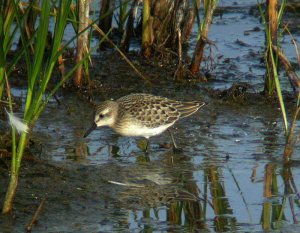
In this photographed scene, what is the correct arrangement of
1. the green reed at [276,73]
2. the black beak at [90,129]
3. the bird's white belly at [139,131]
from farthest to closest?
the bird's white belly at [139,131] < the black beak at [90,129] < the green reed at [276,73]

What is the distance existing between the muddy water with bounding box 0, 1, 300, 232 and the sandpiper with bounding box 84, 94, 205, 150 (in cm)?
21

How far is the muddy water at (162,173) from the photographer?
738 cm

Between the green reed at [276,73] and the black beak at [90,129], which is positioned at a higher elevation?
the green reed at [276,73]

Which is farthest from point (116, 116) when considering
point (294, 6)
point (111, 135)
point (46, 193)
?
point (294, 6)

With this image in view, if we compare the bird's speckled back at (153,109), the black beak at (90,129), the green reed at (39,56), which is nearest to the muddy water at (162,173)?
the black beak at (90,129)

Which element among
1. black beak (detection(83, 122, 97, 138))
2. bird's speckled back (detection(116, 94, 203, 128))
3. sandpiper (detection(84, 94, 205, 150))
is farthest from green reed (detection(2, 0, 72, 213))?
bird's speckled back (detection(116, 94, 203, 128))

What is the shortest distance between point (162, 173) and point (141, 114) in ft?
3.98

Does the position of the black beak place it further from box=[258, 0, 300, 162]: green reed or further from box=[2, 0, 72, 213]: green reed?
box=[2, 0, 72, 213]: green reed

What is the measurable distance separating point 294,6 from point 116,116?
6503 millimetres

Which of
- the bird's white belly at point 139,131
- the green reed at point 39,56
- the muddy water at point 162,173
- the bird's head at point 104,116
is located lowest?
the muddy water at point 162,173

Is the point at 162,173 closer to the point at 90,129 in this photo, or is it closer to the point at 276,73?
the point at 90,129

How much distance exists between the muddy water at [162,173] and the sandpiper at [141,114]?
0.69 ft

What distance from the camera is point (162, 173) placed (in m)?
8.83

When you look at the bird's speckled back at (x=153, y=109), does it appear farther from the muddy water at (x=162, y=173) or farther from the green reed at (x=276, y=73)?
the green reed at (x=276, y=73)
